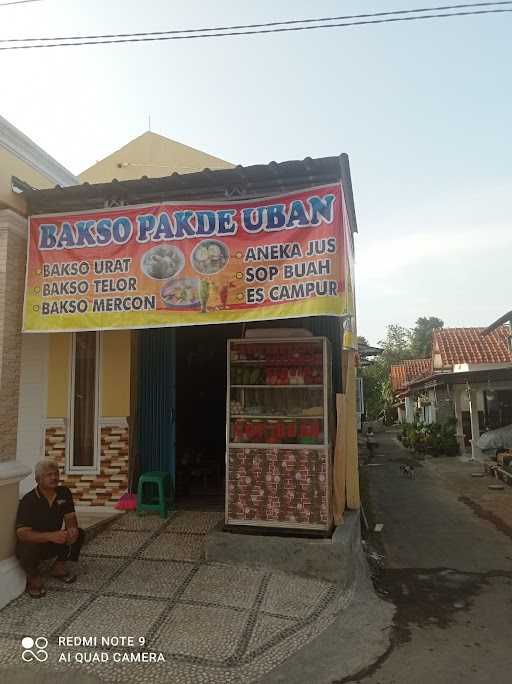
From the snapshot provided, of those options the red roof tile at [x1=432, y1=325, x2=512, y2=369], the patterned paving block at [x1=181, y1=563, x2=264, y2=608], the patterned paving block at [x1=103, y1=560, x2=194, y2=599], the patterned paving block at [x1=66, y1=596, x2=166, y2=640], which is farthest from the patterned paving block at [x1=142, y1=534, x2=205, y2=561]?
the red roof tile at [x1=432, y1=325, x2=512, y2=369]

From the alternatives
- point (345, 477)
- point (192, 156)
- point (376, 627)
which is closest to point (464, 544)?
point (345, 477)

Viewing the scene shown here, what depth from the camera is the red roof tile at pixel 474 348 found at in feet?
64.1

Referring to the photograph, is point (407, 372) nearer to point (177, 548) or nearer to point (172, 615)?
point (177, 548)

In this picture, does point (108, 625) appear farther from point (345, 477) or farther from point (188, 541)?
point (345, 477)

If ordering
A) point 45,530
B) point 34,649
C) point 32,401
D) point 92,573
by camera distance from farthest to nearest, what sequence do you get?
1. point 32,401
2. point 92,573
3. point 45,530
4. point 34,649

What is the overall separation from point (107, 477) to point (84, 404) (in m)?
1.11

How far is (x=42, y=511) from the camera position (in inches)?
192

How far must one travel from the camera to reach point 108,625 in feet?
13.7

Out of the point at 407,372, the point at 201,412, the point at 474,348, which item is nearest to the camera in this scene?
the point at 201,412

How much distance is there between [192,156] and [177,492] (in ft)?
25.8

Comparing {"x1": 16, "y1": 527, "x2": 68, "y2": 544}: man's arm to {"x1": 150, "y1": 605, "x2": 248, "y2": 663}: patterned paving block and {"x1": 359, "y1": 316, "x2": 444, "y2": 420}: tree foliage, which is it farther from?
{"x1": 359, "y1": 316, "x2": 444, "y2": 420}: tree foliage

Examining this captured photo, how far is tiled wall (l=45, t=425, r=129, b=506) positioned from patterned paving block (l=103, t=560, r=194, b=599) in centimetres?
178

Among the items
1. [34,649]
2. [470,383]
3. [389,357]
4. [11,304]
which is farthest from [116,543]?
[389,357]

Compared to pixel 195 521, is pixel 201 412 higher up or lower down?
higher up
